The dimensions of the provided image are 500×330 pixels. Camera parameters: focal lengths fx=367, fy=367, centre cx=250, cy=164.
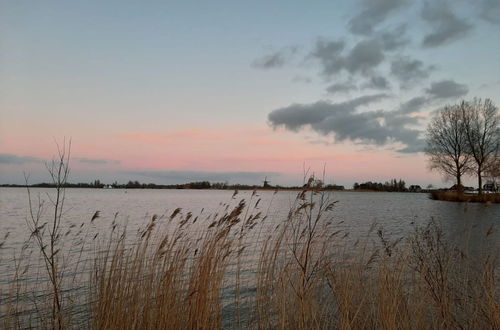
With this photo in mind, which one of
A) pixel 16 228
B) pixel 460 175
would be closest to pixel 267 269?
pixel 16 228

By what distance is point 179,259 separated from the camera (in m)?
4.25

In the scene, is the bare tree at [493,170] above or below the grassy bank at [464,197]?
above

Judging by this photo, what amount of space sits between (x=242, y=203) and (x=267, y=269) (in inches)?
46.9

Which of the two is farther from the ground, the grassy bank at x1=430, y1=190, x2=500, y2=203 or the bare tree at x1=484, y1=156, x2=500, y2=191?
the bare tree at x1=484, y1=156, x2=500, y2=191

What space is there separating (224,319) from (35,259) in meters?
6.60

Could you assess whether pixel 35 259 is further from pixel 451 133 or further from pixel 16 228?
pixel 451 133

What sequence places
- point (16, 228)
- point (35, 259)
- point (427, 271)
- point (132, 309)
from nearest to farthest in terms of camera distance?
1. point (132, 309)
2. point (427, 271)
3. point (35, 259)
4. point (16, 228)

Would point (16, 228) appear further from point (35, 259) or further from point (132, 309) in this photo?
point (132, 309)

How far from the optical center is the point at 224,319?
6.00 meters

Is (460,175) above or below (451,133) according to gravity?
below

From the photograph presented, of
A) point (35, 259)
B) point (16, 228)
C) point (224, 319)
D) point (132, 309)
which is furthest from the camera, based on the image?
point (16, 228)

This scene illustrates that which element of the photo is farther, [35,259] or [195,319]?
[35,259]

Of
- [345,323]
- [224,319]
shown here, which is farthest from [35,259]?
[345,323]

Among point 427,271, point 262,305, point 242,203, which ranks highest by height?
point 242,203
